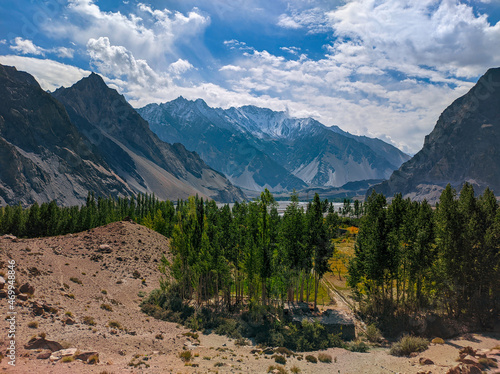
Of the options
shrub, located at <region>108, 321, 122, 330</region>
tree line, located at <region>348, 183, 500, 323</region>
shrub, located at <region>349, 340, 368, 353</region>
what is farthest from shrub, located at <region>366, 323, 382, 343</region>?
shrub, located at <region>108, 321, 122, 330</region>

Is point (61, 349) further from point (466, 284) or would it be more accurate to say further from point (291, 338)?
point (466, 284)

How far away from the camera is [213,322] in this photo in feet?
135

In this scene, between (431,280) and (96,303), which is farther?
(431,280)

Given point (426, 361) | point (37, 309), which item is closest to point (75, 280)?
point (37, 309)

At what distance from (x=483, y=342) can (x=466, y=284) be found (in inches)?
302

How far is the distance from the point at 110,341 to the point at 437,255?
4123cm

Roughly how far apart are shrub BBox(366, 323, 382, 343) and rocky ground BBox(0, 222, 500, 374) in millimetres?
3038

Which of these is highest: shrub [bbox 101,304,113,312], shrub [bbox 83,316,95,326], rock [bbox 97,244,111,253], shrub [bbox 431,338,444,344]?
rock [bbox 97,244,111,253]

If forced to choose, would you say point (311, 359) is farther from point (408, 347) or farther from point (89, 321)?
point (89, 321)

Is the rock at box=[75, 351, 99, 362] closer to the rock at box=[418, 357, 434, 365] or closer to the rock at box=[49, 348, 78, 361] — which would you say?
the rock at box=[49, 348, 78, 361]

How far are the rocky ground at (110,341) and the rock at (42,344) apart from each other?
0.07 meters

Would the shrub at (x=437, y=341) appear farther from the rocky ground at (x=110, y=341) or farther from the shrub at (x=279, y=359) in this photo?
the shrub at (x=279, y=359)

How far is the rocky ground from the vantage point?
2514cm

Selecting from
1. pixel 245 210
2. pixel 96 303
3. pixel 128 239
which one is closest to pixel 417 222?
pixel 245 210
